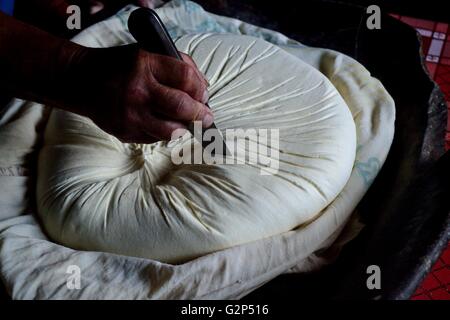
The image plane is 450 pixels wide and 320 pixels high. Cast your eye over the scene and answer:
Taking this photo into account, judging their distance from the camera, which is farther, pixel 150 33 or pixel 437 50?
pixel 437 50

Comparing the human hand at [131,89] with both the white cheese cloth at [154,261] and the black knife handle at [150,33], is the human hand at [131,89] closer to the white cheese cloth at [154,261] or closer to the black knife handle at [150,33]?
the black knife handle at [150,33]

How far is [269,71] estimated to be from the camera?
1.15 metres

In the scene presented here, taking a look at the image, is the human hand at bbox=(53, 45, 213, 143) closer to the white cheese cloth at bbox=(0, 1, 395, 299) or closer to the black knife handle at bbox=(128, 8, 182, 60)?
the black knife handle at bbox=(128, 8, 182, 60)

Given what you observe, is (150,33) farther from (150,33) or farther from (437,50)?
(437,50)

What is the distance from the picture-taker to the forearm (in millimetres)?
799

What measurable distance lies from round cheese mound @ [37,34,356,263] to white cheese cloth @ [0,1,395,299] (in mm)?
30

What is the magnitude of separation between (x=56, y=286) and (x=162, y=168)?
297 millimetres

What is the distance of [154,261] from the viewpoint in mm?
880

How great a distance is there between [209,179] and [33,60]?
1.19 feet

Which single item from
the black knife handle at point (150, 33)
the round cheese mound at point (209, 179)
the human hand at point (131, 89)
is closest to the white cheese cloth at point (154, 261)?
the round cheese mound at point (209, 179)

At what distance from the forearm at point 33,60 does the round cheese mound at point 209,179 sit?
204 mm

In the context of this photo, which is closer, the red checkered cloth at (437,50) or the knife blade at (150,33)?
the knife blade at (150,33)

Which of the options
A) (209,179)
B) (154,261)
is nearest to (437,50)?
(209,179)

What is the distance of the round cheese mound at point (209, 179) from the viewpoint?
90 centimetres
